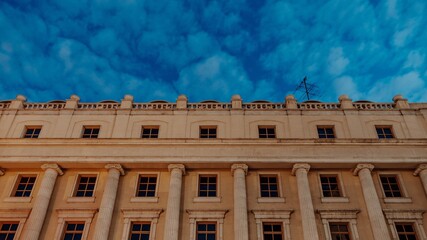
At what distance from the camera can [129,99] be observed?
3222 centimetres

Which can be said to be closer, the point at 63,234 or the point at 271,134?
the point at 63,234

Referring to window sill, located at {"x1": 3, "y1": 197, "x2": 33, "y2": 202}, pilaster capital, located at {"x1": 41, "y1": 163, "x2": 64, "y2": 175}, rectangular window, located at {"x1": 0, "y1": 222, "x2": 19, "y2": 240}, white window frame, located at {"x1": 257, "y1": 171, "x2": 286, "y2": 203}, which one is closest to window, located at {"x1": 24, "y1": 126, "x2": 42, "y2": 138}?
pilaster capital, located at {"x1": 41, "y1": 163, "x2": 64, "y2": 175}

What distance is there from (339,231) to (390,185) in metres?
5.86

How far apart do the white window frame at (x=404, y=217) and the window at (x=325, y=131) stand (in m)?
7.15

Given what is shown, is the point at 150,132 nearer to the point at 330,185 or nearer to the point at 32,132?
the point at 32,132

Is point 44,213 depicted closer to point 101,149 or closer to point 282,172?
point 101,149

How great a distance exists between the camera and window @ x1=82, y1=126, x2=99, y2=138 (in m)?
30.4

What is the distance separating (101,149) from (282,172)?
13.9m

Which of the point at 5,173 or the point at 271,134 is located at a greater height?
the point at 271,134

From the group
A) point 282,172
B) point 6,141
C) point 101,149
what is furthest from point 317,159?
point 6,141

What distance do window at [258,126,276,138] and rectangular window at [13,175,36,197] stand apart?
18076mm

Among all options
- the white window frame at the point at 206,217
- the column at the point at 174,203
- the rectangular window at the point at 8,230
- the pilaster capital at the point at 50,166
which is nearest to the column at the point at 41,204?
the pilaster capital at the point at 50,166

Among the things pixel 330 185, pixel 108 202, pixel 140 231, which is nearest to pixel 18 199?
pixel 108 202

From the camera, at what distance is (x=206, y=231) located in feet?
82.8
